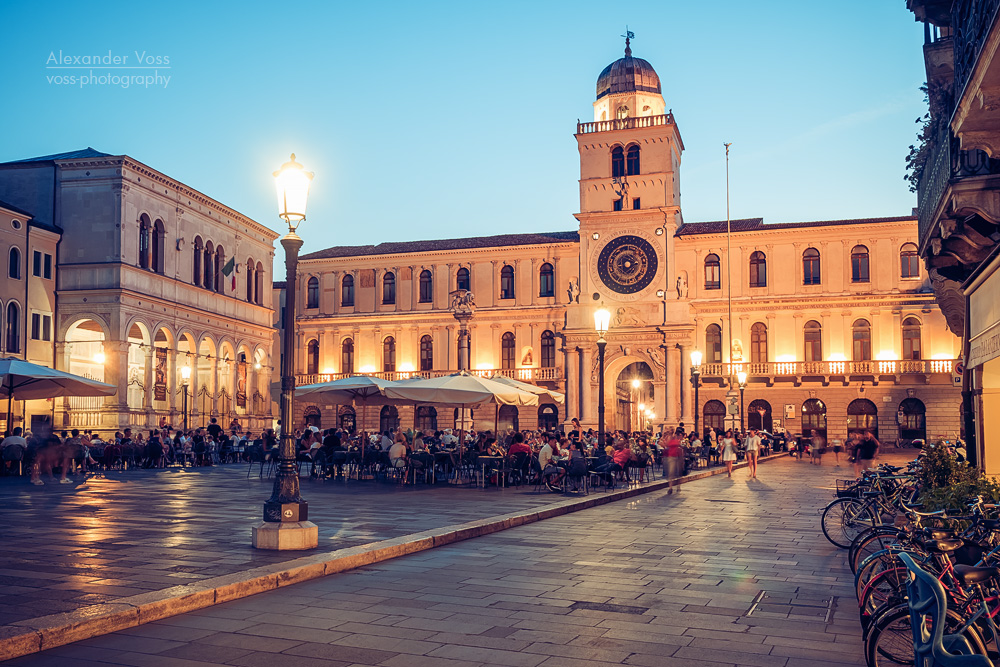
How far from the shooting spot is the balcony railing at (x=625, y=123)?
54.6 metres

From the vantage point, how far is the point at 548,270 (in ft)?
190

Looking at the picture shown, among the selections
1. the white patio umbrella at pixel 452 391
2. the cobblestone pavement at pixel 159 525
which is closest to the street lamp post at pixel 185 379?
the cobblestone pavement at pixel 159 525

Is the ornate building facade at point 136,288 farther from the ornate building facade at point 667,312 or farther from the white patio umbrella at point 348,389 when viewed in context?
the white patio umbrella at point 348,389

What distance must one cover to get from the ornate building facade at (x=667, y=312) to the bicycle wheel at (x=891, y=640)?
150 ft

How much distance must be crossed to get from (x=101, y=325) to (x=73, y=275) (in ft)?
7.87

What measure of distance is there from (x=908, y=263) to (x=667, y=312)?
13.8m

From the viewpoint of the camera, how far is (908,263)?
52344 mm

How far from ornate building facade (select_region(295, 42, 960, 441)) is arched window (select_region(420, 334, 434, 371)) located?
0.30 feet

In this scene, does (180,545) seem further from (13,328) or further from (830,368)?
(830,368)

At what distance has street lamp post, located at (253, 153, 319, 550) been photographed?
980 centimetres

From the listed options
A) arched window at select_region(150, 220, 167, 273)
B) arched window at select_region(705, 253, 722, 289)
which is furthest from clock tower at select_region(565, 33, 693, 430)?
arched window at select_region(150, 220, 167, 273)

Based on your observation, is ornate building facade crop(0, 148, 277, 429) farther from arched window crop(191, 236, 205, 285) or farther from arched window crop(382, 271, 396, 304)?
arched window crop(382, 271, 396, 304)

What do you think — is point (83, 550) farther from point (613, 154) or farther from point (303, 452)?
point (613, 154)

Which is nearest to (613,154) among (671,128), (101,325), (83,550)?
(671,128)
